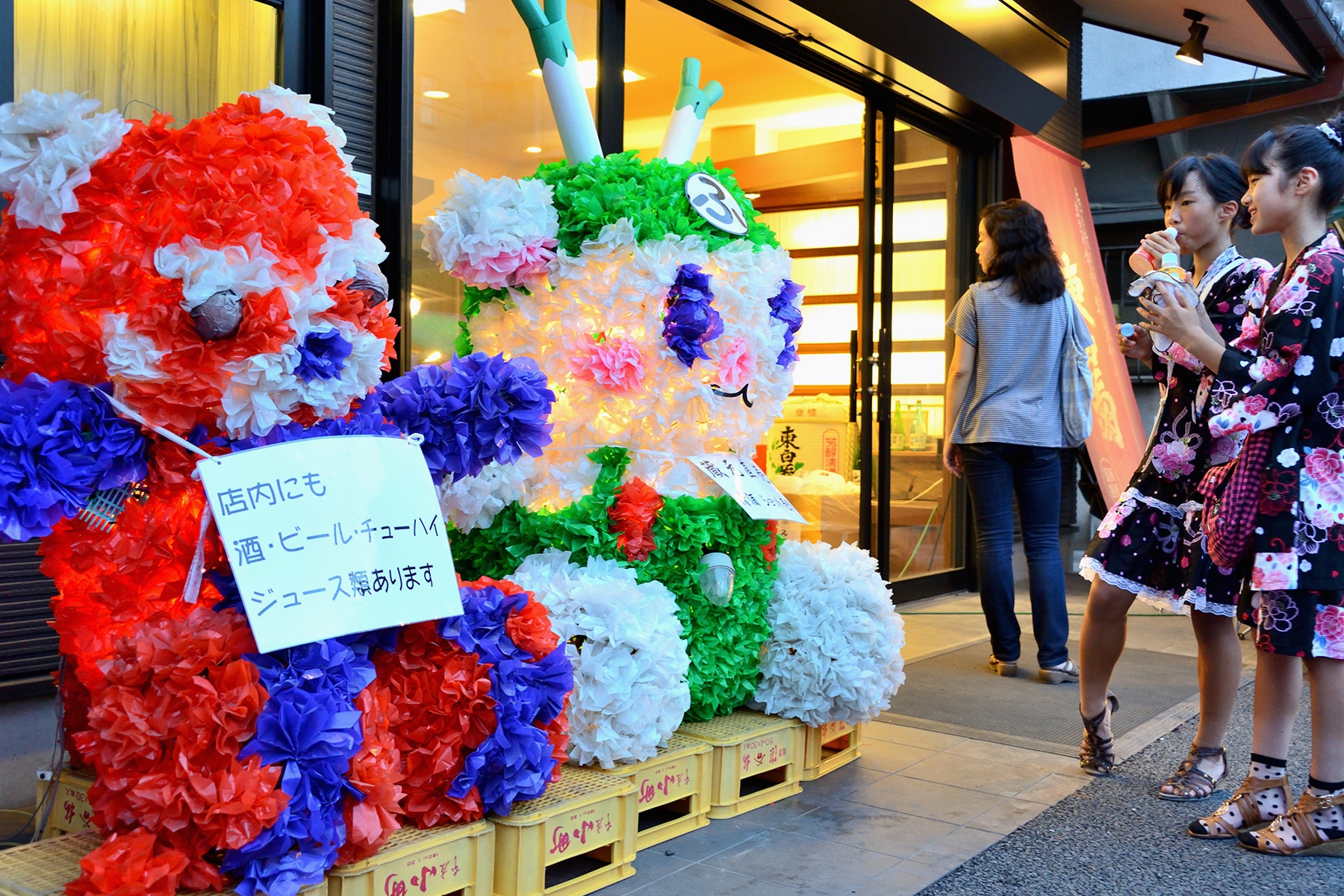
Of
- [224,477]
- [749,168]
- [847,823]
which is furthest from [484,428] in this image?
[749,168]

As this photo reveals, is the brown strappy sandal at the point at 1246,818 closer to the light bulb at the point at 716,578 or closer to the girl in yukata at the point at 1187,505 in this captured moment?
the girl in yukata at the point at 1187,505

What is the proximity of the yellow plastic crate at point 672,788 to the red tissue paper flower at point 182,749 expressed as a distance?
2.78 ft

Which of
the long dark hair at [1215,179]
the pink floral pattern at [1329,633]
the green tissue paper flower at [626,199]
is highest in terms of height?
the long dark hair at [1215,179]

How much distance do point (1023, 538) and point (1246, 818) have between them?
1.79 meters

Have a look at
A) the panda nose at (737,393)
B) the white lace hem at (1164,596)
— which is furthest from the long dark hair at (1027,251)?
the panda nose at (737,393)

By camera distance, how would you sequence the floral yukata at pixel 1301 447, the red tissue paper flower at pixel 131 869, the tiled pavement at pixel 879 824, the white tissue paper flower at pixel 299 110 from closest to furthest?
the red tissue paper flower at pixel 131 869 < the white tissue paper flower at pixel 299 110 < the tiled pavement at pixel 879 824 < the floral yukata at pixel 1301 447

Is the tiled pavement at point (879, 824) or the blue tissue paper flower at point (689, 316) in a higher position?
the blue tissue paper flower at point (689, 316)

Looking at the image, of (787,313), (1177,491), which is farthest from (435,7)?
(1177,491)

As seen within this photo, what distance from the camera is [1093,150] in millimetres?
11469

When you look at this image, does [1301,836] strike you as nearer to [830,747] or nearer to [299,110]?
[830,747]

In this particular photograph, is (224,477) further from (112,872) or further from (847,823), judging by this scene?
(847,823)

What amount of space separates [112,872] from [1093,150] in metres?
11.7

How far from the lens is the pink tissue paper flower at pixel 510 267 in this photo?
98.0 inches

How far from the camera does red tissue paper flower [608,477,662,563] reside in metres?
2.48
